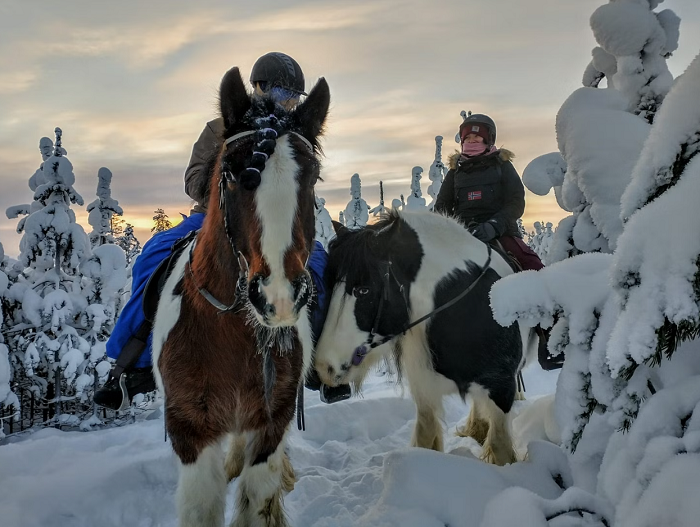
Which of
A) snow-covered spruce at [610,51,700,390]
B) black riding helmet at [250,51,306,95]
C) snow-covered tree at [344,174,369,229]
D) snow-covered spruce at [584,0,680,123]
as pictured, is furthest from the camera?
snow-covered tree at [344,174,369,229]

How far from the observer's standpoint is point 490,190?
6172 mm

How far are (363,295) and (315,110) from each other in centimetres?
179

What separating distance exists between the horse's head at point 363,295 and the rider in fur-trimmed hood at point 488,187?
1.87 m

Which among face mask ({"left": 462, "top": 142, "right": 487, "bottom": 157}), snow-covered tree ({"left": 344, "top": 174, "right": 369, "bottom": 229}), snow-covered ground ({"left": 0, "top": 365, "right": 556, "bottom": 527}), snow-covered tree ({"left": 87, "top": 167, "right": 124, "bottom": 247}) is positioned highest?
Result: snow-covered tree ({"left": 344, "top": 174, "right": 369, "bottom": 229})

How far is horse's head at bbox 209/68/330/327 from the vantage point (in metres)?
2.32

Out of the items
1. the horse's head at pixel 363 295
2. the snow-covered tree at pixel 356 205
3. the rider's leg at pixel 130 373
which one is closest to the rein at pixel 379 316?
the horse's head at pixel 363 295

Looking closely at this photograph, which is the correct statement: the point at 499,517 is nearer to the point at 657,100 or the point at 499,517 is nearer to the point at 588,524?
the point at 588,524

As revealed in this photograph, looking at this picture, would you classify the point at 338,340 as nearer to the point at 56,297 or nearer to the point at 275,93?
the point at 275,93

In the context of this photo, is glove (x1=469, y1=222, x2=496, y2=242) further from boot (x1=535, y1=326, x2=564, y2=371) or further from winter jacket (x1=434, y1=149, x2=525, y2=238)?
boot (x1=535, y1=326, x2=564, y2=371)

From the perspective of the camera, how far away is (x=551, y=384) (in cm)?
1010

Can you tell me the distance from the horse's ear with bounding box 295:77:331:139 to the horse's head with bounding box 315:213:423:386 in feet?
4.75

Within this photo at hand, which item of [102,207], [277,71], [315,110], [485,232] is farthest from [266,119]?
[102,207]

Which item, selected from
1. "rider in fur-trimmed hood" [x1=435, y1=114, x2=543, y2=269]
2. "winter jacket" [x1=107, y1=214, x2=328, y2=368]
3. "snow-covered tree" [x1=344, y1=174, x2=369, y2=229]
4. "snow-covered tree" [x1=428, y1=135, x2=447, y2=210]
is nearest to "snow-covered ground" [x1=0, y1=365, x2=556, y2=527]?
"winter jacket" [x1=107, y1=214, x2=328, y2=368]

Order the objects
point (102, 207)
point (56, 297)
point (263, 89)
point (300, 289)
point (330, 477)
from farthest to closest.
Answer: point (102, 207) → point (56, 297) → point (330, 477) → point (263, 89) → point (300, 289)
